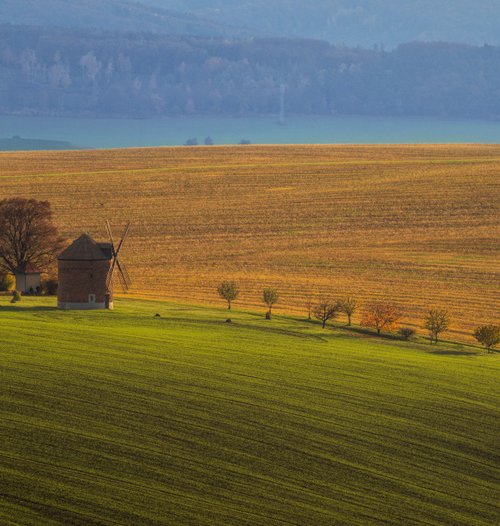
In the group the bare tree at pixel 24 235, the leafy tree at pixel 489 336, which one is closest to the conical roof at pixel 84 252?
the bare tree at pixel 24 235

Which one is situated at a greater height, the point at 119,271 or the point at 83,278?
the point at 119,271

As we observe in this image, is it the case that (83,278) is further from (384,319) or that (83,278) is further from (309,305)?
(384,319)

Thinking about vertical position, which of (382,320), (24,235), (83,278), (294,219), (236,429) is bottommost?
(236,429)

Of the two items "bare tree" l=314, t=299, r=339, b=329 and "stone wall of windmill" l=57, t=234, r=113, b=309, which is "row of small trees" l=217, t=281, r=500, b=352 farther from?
"stone wall of windmill" l=57, t=234, r=113, b=309

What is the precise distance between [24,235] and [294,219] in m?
39.9

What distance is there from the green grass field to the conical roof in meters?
5.90

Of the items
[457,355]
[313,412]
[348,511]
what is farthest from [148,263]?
[348,511]

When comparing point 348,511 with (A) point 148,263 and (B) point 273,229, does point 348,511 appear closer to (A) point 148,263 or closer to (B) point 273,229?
(A) point 148,263

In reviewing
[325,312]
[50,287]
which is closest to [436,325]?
[325,312]

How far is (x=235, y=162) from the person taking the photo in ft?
484

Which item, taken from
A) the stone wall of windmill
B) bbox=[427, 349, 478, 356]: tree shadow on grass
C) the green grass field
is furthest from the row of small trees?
the stone wall of windmill

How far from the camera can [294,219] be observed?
354 ft

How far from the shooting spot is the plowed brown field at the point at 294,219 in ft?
257

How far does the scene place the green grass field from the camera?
116 ft
